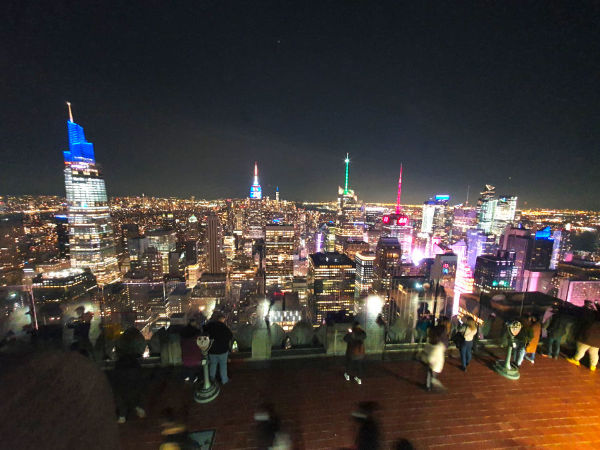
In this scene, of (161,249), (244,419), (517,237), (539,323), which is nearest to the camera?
(244,419)

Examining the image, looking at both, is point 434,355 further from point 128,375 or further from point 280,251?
point 280,251

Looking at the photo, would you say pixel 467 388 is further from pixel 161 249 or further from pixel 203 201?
pixel 203 201

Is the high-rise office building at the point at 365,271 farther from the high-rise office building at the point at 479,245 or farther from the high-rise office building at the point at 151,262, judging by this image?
the high-rise office building at the point at 151,262

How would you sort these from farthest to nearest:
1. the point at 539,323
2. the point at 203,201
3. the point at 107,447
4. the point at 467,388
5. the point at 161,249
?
the point at 203,201 → the point at 161,249 → the point at 539,323 → the point at 467,388 → the point at 107,447

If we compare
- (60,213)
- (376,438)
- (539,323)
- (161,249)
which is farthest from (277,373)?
(161,249)

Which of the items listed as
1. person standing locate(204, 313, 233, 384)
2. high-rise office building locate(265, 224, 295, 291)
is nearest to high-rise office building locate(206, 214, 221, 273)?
high-rise office building locate(265, 224, 295, 291)

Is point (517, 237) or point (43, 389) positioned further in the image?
point (517, 237)

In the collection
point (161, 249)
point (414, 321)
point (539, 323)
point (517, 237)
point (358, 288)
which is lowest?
point (358, 288)

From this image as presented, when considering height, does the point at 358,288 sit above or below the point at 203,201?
below
